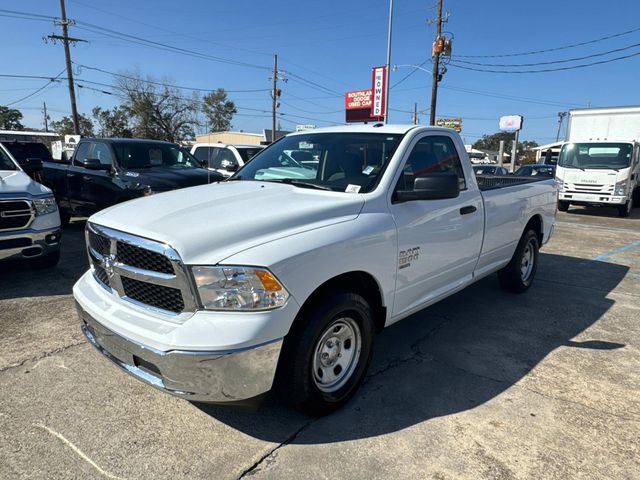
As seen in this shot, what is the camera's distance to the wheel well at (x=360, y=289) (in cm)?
270

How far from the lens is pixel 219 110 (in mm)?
59688

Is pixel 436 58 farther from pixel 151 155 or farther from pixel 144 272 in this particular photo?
pixel 144 272

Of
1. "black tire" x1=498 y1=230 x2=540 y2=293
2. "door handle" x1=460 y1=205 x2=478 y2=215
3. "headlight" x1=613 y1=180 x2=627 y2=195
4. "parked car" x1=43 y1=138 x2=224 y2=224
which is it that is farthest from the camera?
"headlight" x1=613 y1=180 x2=627 y2=195

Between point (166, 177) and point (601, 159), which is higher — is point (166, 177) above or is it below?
below

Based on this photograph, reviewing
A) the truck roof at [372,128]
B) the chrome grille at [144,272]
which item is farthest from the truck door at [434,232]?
the chrome grille at [144,272]

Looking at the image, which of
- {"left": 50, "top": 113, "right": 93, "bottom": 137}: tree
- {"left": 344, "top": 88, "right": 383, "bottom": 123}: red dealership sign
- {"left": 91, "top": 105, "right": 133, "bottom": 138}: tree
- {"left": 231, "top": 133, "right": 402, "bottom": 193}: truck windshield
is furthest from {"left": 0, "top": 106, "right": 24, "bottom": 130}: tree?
{"left": 231, "top": 133, "right": 402, "bottom": 193}: truck windshield

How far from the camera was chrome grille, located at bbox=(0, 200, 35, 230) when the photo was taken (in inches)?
199

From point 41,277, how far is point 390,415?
199 inches

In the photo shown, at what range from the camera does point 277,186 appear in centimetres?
351

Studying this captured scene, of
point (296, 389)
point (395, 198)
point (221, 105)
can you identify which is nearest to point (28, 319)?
point (296, 389)

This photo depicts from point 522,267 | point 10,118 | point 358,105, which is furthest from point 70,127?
point 522,267

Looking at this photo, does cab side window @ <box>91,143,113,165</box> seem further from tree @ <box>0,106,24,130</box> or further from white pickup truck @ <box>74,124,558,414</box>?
tree @ <box>0,106,24,130</box>

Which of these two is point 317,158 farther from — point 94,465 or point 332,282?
point 94,465

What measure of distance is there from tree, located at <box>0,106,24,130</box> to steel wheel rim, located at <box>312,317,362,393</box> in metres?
88.8
